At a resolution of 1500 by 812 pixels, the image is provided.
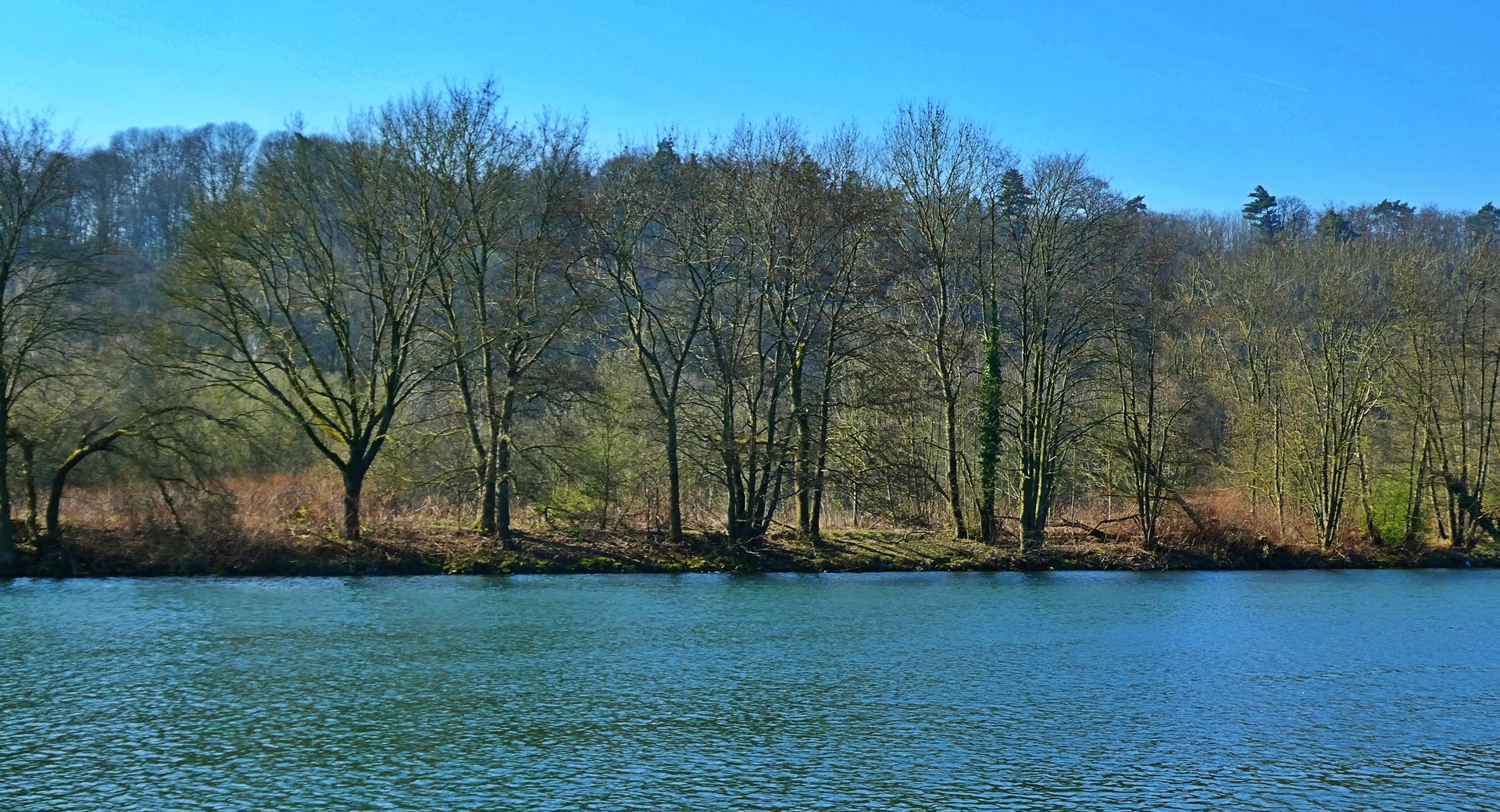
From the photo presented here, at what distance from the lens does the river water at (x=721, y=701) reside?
12055 mm

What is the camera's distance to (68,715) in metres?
14.7

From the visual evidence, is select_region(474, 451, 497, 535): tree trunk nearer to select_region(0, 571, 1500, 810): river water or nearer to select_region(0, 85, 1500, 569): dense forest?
select_region(0, 85, 1500, 569): dense forest

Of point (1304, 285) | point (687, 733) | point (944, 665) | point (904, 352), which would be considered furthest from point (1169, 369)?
point (687, 733)

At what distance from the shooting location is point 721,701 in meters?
16.4

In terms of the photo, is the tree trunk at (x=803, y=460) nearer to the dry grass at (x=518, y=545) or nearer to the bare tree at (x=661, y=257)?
the dry grass at (x=518, y=545)

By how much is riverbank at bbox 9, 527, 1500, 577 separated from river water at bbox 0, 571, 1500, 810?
6.07 ft

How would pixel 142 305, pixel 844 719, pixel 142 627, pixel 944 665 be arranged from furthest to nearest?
1. pixel 142 305
2. pixel 142 627
3. pixel 944 665
4. pixel 844 719

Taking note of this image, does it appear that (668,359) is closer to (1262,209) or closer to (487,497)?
(487,497)

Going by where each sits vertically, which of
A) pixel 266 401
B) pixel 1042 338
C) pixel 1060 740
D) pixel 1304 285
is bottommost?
pixel 1060 740

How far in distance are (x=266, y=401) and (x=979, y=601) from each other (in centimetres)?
2024

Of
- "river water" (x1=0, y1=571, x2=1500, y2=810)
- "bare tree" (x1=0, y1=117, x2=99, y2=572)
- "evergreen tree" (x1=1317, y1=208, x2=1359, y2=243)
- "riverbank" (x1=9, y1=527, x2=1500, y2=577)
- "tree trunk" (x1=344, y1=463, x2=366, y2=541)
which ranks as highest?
"evergreen tree" (x1=1317, y1=208, x2=1359, y2=243)

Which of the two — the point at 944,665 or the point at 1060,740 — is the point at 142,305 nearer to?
the point at 944,665

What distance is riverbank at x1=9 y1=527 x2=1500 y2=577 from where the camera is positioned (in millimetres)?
29656

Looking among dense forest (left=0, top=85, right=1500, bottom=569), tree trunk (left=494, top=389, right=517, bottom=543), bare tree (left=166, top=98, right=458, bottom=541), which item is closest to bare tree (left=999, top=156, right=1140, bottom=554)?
dense forest (left=0, top=85, right=1500, bottom=569)
